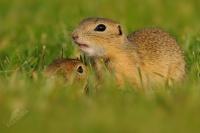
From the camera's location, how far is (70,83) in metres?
5.76

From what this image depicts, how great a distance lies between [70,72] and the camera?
6.03 metres

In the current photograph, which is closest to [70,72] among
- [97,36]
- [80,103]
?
[97,36]

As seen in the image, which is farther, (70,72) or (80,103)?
(70,72)

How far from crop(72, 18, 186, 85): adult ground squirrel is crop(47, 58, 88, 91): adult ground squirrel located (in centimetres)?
15

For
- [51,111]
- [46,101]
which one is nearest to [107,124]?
[51,111]

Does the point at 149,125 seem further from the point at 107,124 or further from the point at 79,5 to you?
the point at 79,5

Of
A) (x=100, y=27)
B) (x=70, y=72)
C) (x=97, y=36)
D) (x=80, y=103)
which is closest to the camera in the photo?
(x=80, y=103)

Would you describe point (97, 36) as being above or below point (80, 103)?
above

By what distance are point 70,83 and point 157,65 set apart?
1.22 meters

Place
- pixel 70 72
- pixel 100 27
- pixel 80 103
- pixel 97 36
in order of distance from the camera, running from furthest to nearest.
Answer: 1. pixel 100 27
2. pixel 97 36
3. pixel 70 72
4. pixel 80 103

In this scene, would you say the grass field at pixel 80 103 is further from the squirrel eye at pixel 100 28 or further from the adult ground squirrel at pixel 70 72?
the squirrel eye at pixel 100 28

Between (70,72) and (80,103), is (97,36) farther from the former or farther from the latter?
(80,103)

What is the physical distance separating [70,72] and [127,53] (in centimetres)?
73

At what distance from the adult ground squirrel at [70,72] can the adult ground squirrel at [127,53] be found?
0.15m
